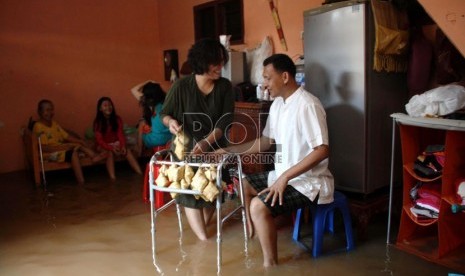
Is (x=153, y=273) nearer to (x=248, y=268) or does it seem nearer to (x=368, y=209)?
(x=248, y=268)

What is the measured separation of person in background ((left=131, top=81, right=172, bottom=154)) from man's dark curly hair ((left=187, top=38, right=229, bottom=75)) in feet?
4.04

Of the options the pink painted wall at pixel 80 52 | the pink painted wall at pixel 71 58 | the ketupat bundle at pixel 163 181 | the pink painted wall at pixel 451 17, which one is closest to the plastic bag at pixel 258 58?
the pink painted wall at pixel 80 52

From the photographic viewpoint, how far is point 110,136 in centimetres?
492

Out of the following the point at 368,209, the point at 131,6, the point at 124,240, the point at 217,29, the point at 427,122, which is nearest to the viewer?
the point at 427,122

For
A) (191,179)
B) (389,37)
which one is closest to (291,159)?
(191,179)

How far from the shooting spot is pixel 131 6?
5.87 m

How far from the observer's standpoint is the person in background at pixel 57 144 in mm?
4590

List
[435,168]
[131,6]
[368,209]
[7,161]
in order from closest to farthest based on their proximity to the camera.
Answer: [435,168] → [368,209] → [7,161] → [131,6]

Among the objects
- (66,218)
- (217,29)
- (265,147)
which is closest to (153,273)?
(265,147)

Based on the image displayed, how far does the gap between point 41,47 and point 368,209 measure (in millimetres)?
4640

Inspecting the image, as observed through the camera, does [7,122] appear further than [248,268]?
Yes

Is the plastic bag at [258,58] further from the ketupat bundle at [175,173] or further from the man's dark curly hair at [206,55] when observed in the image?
the ketupat bundle at [175,173]

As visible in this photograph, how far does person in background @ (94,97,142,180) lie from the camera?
4820 mm

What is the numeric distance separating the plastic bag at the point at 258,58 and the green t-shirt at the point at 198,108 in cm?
137
